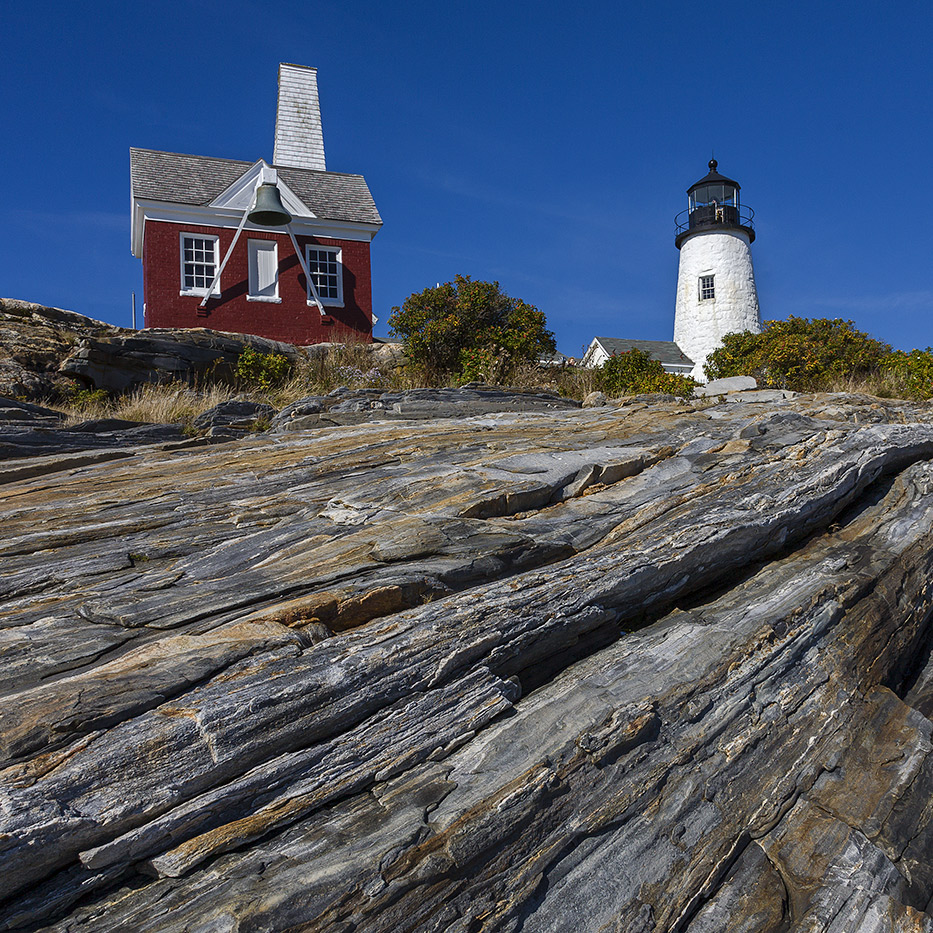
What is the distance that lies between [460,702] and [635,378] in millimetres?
12650

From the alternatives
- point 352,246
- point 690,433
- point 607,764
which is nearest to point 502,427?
point 690,433

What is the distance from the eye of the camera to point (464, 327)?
647 inches

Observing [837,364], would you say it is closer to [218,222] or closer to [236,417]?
[236,417]

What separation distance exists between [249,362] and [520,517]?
36.3 ft

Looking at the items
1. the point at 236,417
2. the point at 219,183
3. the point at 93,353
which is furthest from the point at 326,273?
the point at 236,417

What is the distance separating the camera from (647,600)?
570 centimetres

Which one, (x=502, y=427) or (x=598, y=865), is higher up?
(x=502, y=427)

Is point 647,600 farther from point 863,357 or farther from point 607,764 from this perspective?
point 863,357

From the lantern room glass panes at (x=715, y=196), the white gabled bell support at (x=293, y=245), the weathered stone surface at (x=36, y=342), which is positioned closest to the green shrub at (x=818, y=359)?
the white gabled bell support at (x=293, y=245)

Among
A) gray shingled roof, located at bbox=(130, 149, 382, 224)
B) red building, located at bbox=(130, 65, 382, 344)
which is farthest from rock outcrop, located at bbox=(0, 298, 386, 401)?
gray shingled roof, located at bbox=(130, 149, 382, 224)

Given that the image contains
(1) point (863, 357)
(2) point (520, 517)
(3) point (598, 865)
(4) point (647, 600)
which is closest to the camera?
(3) point (598, 865)

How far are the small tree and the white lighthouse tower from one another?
21177 millimetres

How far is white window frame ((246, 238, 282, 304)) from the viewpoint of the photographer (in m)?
23.0

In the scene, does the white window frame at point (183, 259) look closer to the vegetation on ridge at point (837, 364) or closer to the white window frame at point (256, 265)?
the white window frame at point (256, 265)
